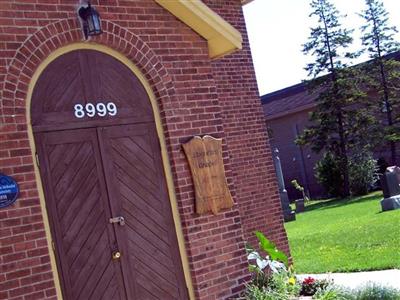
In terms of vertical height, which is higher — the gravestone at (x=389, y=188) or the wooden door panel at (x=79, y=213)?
the wooden door panel at (x=79, y=213)

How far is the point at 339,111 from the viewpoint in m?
34.5

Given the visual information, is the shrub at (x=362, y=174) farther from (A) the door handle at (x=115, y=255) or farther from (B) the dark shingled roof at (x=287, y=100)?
(A) the door handle at (x=115, y=255)

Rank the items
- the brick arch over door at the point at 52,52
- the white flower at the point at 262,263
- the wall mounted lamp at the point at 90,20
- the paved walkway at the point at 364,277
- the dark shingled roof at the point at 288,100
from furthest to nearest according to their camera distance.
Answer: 1. the dark shingled roof at the point at 288,100
2. the paved walkway at the point at 364,277
3. the white flower at the point at 262,263
4. the wall mounted lamp at the point at 90,20
5. the brick arch over door at the point at 52,52

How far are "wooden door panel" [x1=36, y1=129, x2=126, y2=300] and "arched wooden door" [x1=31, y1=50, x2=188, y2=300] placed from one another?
10mm

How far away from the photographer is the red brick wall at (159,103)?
557cm

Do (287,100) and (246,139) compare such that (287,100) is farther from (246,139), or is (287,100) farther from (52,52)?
(52,52)

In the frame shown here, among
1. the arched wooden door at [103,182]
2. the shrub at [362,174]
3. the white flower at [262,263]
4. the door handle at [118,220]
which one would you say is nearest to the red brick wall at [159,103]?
the arched wooden door at [103,182]

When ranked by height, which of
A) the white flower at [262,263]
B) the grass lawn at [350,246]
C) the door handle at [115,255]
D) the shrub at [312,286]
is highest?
the door handle at [115,255]

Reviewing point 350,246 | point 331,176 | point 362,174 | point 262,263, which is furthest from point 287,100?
point 262,263

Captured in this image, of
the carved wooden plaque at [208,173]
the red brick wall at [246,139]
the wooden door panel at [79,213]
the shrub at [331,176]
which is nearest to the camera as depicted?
the wooden door panel at [79,213]

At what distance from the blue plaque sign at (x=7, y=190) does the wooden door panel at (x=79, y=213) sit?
0.38 m

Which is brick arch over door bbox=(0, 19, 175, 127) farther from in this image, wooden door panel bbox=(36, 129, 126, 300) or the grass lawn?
the grass lawn

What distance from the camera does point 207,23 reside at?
23.3 feet

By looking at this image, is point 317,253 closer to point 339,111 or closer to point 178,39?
point 178,39
